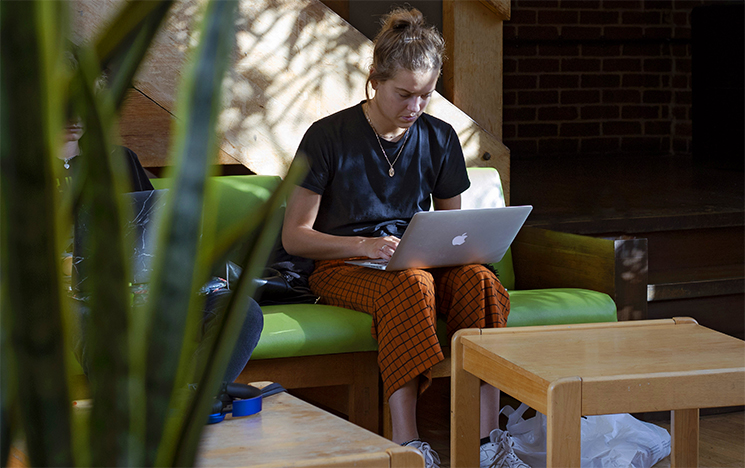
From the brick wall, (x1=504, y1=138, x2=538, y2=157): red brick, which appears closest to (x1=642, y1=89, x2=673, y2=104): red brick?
the brick wall

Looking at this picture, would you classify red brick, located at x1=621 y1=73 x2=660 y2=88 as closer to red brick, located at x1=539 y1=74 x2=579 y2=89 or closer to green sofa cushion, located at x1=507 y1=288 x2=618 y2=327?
red brick, located at x1=539 y1=74 x2=579 y2=89

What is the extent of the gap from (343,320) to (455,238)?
41cm

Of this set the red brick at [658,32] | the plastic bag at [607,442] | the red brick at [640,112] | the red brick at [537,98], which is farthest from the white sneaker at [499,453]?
the red brick at [658,32]

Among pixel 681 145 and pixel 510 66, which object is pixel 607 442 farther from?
pixel 681 145

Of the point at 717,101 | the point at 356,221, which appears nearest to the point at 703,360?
the point at 356,221

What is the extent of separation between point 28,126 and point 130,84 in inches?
3.5

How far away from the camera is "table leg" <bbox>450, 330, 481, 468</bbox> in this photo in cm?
198

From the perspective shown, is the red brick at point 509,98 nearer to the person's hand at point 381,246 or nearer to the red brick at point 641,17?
the red brick at point 641,17

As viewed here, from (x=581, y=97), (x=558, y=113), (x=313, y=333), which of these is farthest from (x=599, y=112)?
(x=313, y=333)

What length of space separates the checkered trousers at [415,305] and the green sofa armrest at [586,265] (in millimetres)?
476

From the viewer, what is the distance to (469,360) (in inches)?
76.1

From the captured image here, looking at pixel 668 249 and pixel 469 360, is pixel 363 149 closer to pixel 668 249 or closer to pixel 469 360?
pixel 469 360

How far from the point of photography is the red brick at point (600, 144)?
7707 millimetres

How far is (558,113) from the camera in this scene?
752 cm
